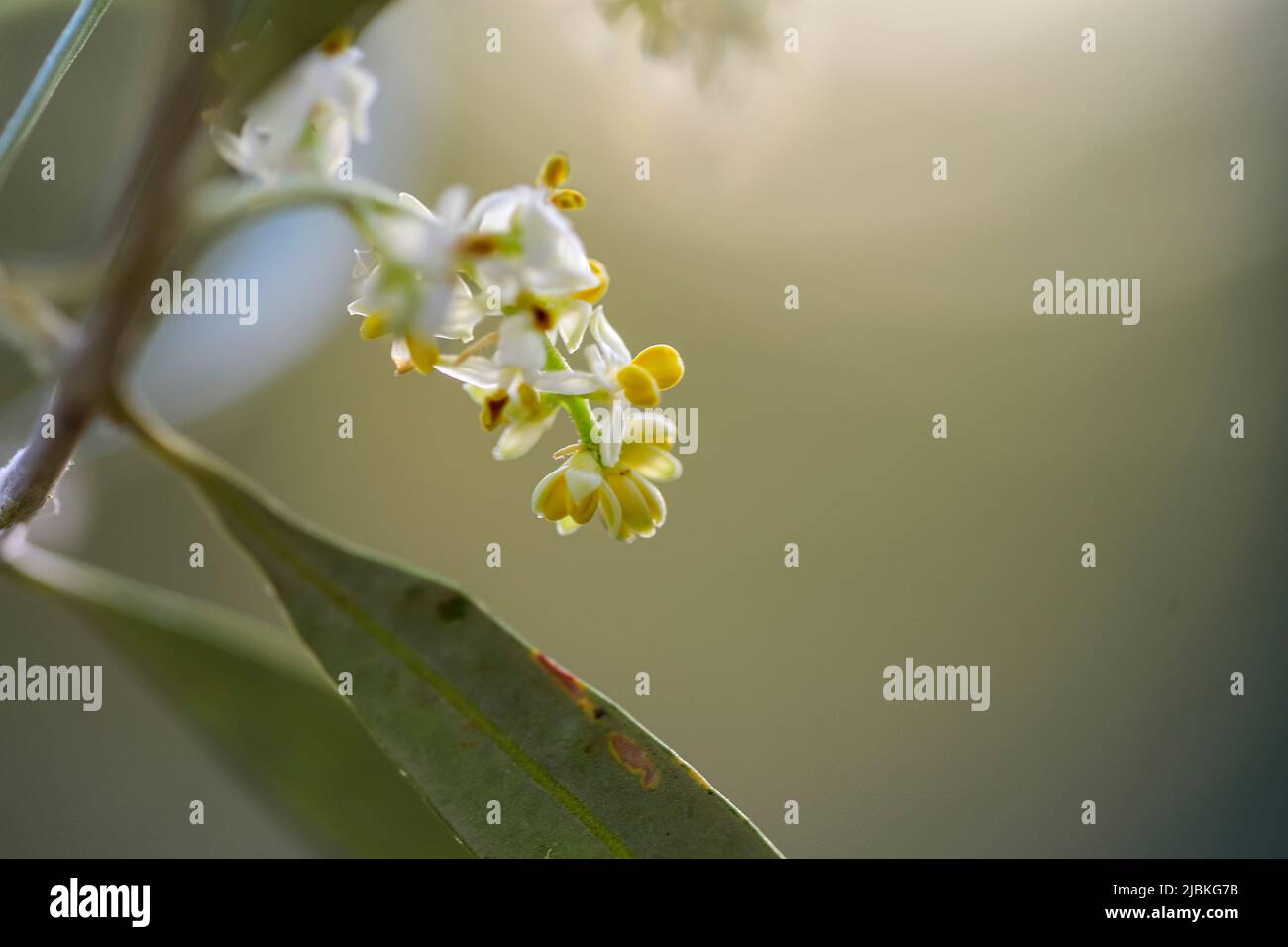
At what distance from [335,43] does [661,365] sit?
0.27m

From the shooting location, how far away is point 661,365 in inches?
27.8

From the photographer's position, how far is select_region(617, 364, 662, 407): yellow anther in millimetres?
687

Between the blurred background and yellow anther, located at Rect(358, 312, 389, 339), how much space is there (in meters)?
2.67

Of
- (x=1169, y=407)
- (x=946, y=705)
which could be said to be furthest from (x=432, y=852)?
(x=1169, y=407)

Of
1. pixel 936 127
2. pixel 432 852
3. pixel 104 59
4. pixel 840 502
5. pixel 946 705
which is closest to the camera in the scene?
pixel 432 852

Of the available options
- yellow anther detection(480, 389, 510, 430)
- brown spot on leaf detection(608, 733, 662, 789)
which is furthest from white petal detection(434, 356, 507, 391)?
brown spot on leaf detection(608, 733, 662, 789)

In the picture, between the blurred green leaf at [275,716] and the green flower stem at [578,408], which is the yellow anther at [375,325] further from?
the blurred green leaf at [275,716]

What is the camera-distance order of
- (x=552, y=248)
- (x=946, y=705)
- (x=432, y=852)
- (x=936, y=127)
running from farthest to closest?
1. (x=946, y=705)
2. (x=936, y=127)
3. (x=432, y=852)
4. (x=552, y=248)

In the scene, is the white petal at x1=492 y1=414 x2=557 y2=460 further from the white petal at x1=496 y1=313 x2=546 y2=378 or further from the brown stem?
the brown stem

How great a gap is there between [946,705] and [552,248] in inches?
161

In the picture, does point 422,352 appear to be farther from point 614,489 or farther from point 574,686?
point 574,686

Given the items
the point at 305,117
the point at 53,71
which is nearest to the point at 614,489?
the point at 305,117
